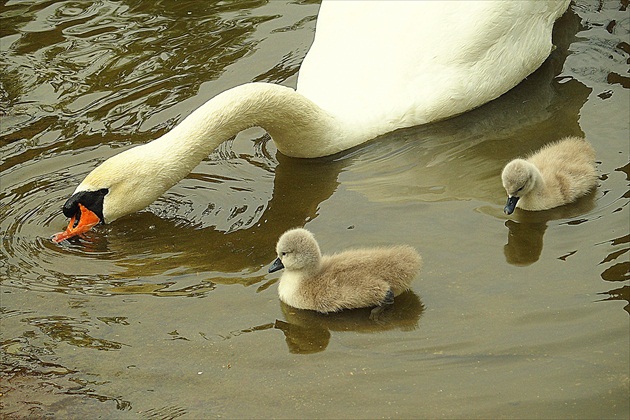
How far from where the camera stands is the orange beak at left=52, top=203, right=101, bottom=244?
21.4 feet

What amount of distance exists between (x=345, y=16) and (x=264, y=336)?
10.4 feet

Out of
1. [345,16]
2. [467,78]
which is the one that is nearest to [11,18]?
[345,16]

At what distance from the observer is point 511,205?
6273mm

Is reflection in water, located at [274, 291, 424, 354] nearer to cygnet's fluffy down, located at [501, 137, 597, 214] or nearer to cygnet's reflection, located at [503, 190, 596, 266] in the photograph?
cygnet's reflection, located at [503, 190, 596, 266]

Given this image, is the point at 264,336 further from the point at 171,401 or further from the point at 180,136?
the point at 180,136

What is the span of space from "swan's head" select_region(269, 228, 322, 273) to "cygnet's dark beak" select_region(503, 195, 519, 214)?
4.22 feet

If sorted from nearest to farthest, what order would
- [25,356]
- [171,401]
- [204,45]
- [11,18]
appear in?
[171,401] < [25,356] < [204,45] < [11,18]

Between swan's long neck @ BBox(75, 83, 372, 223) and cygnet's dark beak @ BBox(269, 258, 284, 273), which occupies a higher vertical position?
swan's long neck @ BBox(75, 83, 372, 223)

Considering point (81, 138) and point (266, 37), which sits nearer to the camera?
point (81, 138)

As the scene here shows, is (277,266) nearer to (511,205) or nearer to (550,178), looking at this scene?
(511,205)

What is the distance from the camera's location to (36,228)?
6.75 m

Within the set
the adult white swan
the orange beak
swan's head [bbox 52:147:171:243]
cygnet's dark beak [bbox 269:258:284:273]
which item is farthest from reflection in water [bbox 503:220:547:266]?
the orange beak

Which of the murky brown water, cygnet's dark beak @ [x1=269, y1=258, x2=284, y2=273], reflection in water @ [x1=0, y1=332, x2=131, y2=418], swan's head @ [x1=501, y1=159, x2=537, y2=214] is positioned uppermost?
swan's head @ [x1=501, y1=159, x2=537, y2=214]

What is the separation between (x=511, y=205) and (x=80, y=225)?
2523mm
